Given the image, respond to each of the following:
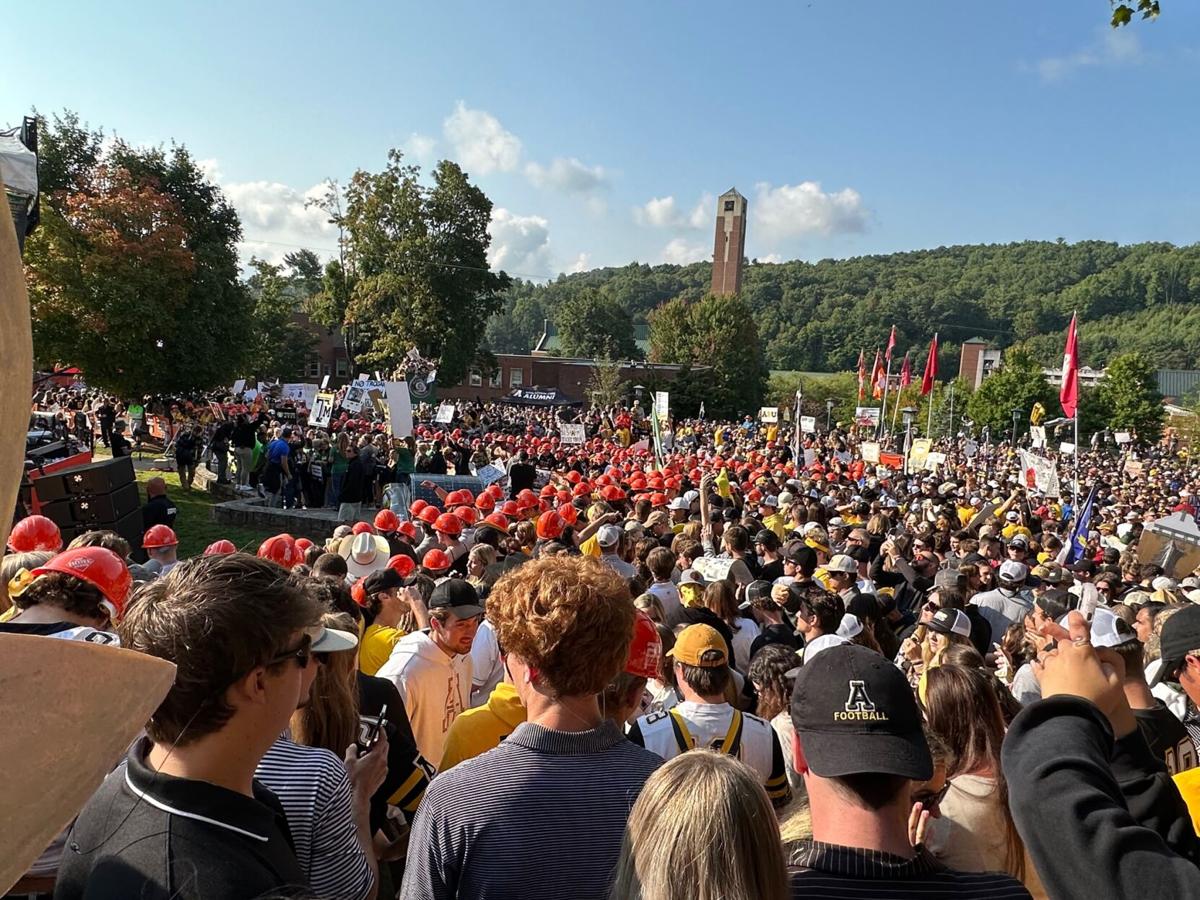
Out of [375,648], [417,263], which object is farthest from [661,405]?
[417,263]

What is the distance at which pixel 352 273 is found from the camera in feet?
193

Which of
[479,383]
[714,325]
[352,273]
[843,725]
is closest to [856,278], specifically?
[714,325]

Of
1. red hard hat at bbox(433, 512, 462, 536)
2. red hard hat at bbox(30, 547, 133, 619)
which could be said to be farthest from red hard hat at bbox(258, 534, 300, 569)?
red hard hat at bbox(433, 512, 462, 536)

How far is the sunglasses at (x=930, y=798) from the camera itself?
9.38 ft

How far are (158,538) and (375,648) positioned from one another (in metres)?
4.16

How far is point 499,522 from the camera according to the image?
10047 mm

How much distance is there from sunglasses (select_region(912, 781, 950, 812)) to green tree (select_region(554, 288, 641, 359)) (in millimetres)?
94336

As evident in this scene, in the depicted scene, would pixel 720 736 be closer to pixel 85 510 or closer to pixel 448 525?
pixel 448 525

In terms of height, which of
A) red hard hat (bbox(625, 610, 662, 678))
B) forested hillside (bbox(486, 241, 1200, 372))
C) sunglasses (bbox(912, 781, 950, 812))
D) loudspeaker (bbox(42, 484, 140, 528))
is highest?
forested hillside (bbox(486, 241, 1200, 372))

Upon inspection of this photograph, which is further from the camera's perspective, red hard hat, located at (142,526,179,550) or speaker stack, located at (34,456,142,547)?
speaker stack, located at (34,456,142,547)

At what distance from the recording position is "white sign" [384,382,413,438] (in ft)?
64.6

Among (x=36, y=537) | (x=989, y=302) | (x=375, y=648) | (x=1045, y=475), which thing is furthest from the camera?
(x=989, y=302)

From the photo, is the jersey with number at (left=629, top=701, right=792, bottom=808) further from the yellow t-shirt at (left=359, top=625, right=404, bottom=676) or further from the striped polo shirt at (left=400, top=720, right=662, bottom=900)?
the yellow t-shirt at (left=359, top=625, right=404, bottom=676)

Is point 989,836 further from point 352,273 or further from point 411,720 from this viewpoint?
point 352,273
